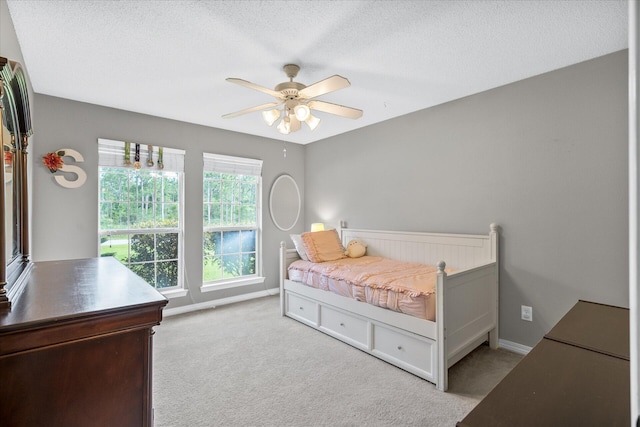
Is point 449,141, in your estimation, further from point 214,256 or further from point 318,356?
point 214,256

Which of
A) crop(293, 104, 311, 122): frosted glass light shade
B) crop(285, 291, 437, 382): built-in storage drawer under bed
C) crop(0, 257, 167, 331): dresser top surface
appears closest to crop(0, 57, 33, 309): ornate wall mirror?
crop(0, 257, 167, 331): dresser top surface

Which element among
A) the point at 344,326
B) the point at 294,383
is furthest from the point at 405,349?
the point at 294,383

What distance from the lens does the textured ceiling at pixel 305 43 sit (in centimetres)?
177

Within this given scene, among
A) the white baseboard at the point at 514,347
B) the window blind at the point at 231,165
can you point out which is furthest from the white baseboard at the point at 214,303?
the white baseboard at the point at 514,347

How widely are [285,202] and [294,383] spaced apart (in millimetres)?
2918

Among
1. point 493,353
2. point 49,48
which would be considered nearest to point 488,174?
point 493,353

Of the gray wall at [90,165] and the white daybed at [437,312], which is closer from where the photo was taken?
the white daybed at [437,312]

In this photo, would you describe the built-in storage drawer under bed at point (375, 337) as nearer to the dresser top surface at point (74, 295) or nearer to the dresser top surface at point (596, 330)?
the dresser top surface at point (596, 330)

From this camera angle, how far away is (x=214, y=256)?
4176 mm

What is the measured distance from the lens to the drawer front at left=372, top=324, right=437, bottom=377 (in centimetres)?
229

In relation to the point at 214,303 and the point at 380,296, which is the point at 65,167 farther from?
the point at 380,296

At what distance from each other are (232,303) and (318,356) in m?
1.88

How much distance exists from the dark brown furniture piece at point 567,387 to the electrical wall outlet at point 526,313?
1.48m

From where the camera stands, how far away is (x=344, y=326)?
116 inches
